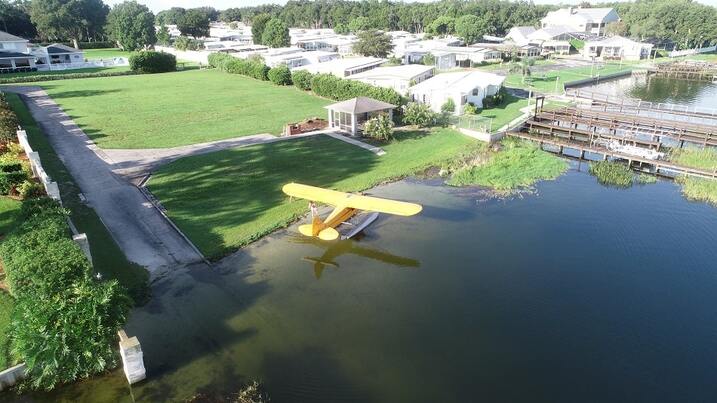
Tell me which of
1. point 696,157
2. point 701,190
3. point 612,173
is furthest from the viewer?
point 696,157

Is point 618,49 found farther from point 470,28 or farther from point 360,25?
point 360,25

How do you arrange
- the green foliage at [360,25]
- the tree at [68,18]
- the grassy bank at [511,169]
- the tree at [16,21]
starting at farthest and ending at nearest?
the green foliage at [360,25]
the tree at [68,18]
the tree at [16,21]
the grassy bank at [511,169]

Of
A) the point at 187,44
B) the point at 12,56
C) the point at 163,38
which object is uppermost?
the point at 163,38

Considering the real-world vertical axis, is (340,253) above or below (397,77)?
below

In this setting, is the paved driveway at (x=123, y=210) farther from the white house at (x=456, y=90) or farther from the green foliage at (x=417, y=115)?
the white house at (x=456, y=90)

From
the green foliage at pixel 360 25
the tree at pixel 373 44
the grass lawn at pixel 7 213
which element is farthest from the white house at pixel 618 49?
the grass lawn at pixel 7 213

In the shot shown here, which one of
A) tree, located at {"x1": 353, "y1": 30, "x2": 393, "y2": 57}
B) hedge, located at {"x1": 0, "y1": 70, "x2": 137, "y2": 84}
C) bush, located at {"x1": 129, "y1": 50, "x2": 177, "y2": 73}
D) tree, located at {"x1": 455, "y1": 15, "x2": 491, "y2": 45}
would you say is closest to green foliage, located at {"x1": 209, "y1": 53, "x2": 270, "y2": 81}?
bush, located at {"x1": 129, "y1": 50, "x2": 177, "y2": 73}

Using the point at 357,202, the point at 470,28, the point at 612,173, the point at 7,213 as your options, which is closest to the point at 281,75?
the point at 612,173

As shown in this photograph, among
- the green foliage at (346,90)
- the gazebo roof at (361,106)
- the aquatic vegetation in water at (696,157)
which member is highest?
the green foliage at (346,90)
